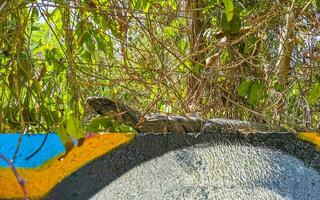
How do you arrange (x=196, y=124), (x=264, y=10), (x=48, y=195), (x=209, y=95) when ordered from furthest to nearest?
1. (x=209, y=95)
2. (x=264, y=10)
3. (x=196, y=124)
4. (x=48, y=195)

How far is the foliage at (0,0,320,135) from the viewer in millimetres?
1159

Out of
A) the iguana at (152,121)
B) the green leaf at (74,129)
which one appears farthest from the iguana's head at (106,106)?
the green leaf at (74,129)

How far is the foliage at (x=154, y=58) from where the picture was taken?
1.16 metres

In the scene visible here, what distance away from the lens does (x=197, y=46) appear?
1882 mm

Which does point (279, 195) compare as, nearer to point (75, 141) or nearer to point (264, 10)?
point (75, 141)

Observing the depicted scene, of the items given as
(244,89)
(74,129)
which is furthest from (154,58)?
(74,129)

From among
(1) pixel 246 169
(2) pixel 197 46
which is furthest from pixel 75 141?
(2) pixel 197 46

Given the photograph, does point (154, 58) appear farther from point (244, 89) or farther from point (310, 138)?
point (310, 138)

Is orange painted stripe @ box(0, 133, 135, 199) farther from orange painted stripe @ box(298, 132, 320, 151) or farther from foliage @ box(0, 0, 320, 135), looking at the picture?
orange painted stripe @ box(298, 132, 320, 151)

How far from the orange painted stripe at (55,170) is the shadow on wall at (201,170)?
0.01 meters

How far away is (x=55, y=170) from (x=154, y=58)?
1.00 meters

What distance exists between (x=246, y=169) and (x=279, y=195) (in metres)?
0.07

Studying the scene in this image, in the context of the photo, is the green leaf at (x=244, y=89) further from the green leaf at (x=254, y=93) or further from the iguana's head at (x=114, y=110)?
the iguana's head at (x=114, y=110)

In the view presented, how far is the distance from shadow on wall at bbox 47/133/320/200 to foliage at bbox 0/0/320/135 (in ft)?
0.39
